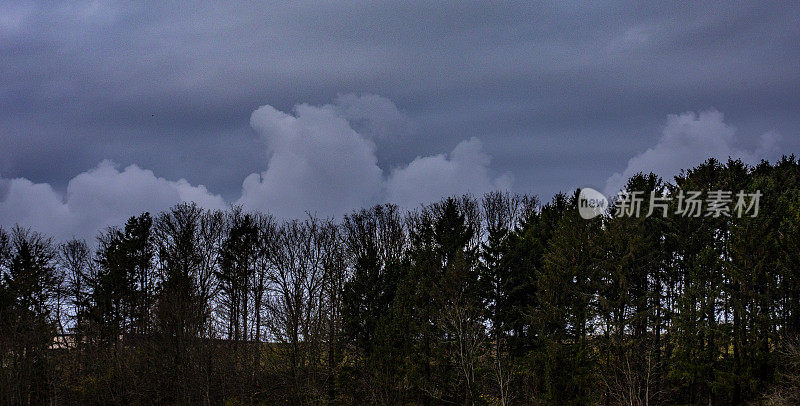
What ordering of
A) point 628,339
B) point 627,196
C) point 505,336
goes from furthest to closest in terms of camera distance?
point 627,196 → point 505,336 → point 628,339

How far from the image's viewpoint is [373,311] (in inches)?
1861

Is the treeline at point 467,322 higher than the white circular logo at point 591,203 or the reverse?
the reverse

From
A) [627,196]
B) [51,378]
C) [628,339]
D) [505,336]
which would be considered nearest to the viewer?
[628,339]

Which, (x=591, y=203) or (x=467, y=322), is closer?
(x=467, y=322)

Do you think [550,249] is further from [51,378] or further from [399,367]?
[51,378]

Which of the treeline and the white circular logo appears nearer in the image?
the treeline

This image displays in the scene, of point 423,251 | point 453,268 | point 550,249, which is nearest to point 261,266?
point 423,251

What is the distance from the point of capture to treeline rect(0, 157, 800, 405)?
129 ft

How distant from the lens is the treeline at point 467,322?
3934 cm

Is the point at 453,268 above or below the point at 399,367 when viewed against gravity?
above

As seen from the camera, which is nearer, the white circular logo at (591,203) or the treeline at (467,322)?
the treeline at (467,322)

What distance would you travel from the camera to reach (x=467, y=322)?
3566cm

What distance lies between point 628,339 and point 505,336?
31.3ft

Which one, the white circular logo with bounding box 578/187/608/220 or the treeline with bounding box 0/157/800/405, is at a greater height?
the white circular logo with bounding box 578/187/608/220
